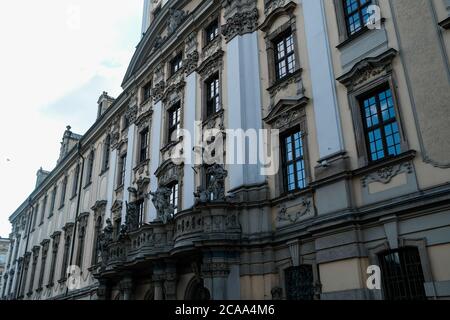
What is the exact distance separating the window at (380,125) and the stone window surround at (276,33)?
3.34 m

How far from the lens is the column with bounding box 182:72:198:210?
17328 mm

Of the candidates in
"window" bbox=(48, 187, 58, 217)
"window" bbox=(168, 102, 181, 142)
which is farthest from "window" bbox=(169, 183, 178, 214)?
"window" bbox=(48, 187, 58, 217)

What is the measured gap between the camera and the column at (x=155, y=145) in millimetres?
20359

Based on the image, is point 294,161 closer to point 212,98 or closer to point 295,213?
point 295,213

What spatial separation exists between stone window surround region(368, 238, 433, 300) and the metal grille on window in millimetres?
2178

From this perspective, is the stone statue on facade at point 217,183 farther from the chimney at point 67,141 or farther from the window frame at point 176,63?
the chimney at point 67,141

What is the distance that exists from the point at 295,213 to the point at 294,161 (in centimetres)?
177

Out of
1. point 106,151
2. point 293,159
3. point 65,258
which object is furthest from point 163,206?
point 65,258

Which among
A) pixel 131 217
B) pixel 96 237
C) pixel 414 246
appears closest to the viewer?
pixel 414 246

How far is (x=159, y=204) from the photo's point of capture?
1714 centimetres

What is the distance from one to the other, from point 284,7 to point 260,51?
1.79 metres

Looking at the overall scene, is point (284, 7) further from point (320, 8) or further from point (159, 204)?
point (159, 204)

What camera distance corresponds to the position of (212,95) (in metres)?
18.4
